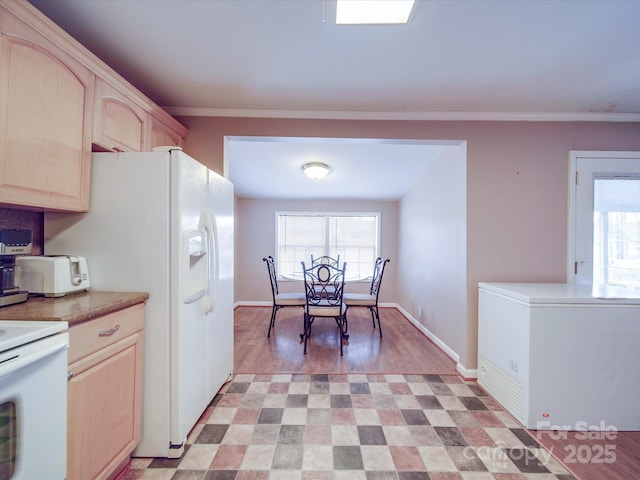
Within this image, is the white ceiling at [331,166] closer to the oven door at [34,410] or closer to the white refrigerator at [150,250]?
the white refrigerator at [150,250]

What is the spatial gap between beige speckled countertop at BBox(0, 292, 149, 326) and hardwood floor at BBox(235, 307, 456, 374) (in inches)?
56.9

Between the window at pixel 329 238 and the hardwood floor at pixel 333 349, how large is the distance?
127 centimetres

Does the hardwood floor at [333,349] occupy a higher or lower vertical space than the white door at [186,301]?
lower

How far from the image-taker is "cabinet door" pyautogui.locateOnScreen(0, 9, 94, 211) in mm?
1096

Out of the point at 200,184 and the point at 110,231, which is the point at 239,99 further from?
the point at 110,231

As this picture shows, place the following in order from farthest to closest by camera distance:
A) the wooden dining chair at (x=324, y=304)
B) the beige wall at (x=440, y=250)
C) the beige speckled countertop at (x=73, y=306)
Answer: the wooden dining chair at (x=324, y=304)
the beige wall at (x=440, y=250)
the beige speckled countertop at (x=73, y=306)

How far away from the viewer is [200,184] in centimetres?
167

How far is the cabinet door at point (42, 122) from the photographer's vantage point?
1.10 meters

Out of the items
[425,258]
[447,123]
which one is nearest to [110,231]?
[447,123]

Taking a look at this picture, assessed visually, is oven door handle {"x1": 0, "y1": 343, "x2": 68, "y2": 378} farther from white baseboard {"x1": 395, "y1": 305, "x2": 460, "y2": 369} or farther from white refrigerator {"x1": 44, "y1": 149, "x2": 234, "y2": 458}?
white baseboard {"x1": 395, "y1": 305, "x2": 460, "y2": 369}

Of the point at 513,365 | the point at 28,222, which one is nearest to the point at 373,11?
the point at 28,222

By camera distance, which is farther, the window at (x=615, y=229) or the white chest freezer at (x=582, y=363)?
the window at (x=615, y=229)

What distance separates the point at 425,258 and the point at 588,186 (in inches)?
66.8

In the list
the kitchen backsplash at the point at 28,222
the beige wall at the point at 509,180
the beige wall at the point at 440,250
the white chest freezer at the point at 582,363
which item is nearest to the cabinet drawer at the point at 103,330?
the kitchen backsplash at the point at 28,222
